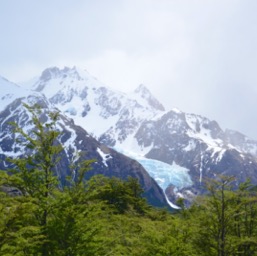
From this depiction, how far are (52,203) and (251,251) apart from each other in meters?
15.0

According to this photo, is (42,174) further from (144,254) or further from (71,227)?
(144,254)

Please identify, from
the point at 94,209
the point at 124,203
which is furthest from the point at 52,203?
the point at 124,203

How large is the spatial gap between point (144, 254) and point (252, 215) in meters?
8.29

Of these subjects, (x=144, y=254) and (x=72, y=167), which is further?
(x=144, y=254)

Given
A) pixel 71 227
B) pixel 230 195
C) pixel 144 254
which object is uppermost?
pixel 230 195

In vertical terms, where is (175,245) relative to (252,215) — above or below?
below

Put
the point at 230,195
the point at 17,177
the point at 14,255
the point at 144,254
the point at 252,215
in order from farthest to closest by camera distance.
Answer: the point at 252,215 < the point at 144,254 < the point at 230,195 < the point at 17,177 < the point at 14,255

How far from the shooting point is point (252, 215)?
2811 centimetres

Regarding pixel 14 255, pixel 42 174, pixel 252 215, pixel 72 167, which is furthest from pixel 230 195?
pixel 14 255

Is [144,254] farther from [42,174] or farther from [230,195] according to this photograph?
[42,174]

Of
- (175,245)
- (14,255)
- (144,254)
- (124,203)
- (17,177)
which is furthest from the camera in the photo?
(124,203)

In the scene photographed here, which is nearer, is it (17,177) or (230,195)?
(17,177)

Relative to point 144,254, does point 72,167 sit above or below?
above

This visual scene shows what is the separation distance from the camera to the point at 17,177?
18.0 m
